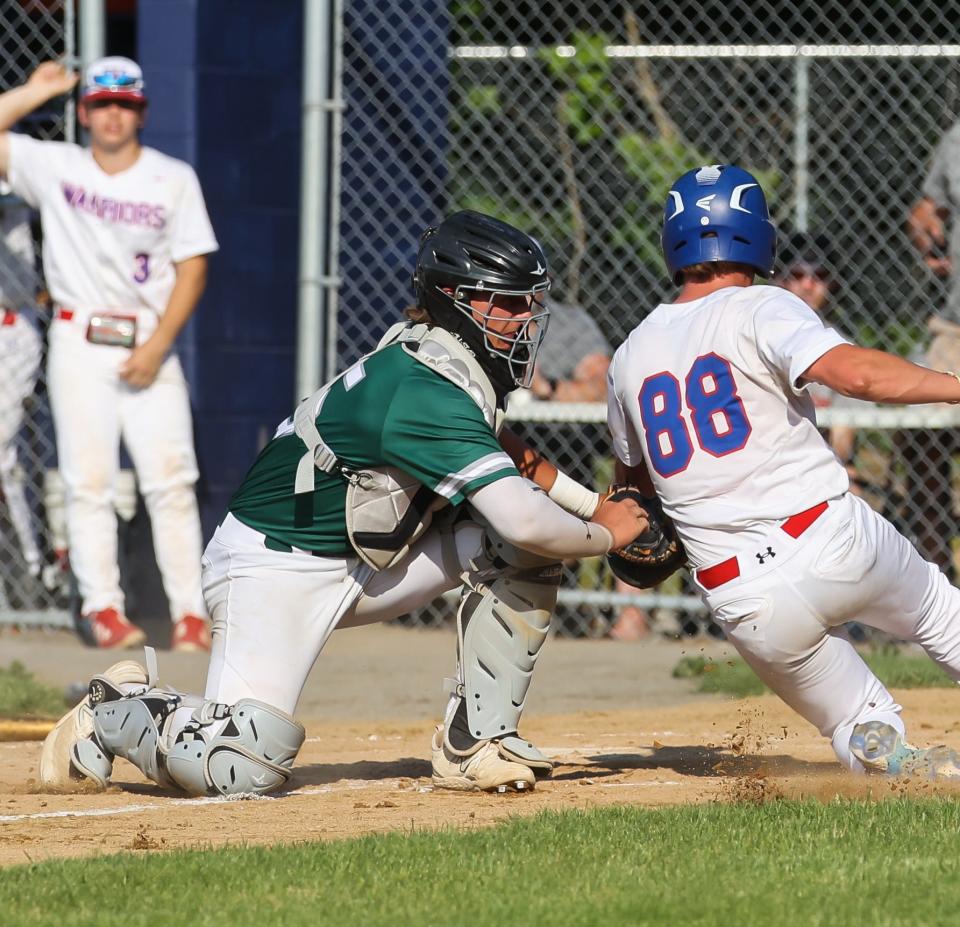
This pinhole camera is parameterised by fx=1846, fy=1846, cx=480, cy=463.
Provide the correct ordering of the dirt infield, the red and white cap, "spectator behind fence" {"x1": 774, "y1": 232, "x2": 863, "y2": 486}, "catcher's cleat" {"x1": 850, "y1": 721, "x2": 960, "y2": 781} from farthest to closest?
1. "spectator behind fence" {"x1": 774, "y1": 232, "x2": 863, "y2": 486}
2. the red and white cap
3. "catcher's cleat" {"x1": 850, "y1": 721, "x2": 960, "y2": 781}
4. the dirt infield

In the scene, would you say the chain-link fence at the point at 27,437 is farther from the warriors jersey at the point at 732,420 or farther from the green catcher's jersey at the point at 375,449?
the warriors jersey at the point at 732,420

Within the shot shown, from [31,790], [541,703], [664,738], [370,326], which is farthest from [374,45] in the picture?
[31,790]

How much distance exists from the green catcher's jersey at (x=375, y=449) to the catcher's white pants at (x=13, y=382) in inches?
181

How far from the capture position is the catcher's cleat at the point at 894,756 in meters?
4.82

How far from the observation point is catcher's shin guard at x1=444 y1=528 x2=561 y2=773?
16.7 feet

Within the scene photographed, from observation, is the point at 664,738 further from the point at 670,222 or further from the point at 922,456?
the point at 922,456

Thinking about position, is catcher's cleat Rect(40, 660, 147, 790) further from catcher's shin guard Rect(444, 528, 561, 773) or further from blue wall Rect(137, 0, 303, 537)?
blue wall Rect(137, 0, 303, 537)

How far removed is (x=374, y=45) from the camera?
32.2 ft

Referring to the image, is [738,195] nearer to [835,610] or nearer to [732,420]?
[732,420]

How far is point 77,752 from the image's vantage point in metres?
5.23

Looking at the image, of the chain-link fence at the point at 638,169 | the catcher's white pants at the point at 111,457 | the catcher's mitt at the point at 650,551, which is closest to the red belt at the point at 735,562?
the catcher's mitt at the point at 650,551

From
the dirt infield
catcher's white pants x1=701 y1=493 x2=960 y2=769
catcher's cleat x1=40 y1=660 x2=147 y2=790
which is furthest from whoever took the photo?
catcher's cleat x1=40 y1=660 x2=147 y2=790

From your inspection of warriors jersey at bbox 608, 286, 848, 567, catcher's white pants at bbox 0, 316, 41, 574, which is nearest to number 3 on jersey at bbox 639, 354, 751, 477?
warriors jersey at bbox 608, 286, 848, 567

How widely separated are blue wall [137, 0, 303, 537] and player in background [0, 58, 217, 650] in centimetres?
88
